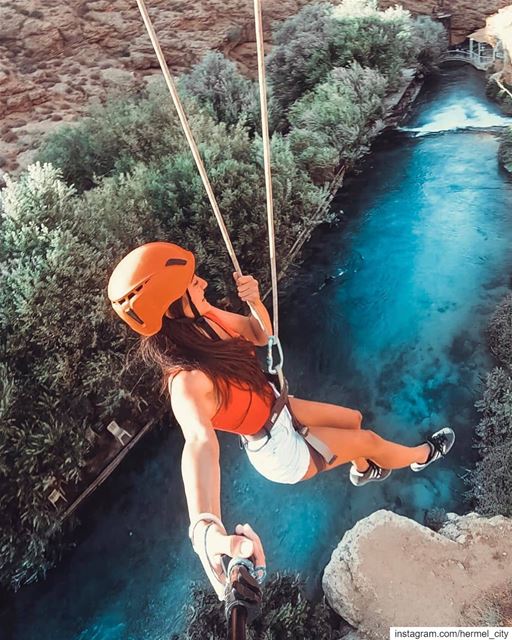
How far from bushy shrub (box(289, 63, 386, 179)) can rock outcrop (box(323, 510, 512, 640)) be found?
194 centimetres

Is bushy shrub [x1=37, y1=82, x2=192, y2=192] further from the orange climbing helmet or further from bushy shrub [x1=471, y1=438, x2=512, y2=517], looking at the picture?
bushy shrub [x1=471, y1=438, x2=512, y2=517]

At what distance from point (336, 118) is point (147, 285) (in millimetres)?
2524

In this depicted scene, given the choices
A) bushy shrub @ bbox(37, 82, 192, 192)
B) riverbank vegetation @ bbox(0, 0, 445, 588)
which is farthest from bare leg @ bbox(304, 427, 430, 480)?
bushy shrub @ bbox(37, 82, 192, 192)

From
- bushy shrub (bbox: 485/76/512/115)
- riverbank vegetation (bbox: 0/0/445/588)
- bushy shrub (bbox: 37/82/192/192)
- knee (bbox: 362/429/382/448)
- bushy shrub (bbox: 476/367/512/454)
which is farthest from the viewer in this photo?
bushy shrub (bbox: 37/82/192/192)

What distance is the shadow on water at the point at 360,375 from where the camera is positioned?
199 cm

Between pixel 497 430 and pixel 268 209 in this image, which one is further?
pixel 497 430

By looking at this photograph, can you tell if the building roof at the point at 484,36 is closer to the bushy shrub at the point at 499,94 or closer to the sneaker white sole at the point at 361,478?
the bushy shrub at the point at 499,94

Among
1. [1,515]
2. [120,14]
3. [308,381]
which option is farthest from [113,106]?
[1,515]

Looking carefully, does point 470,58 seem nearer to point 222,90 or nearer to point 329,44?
point 329,44

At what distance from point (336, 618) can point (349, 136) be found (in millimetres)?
2378

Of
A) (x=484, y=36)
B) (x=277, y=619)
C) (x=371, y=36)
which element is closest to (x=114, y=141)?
(x=371, y=36)

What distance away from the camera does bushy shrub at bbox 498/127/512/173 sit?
271cm

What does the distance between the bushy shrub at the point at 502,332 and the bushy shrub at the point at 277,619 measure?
1.08 metres

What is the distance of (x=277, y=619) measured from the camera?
1896 millimetres
